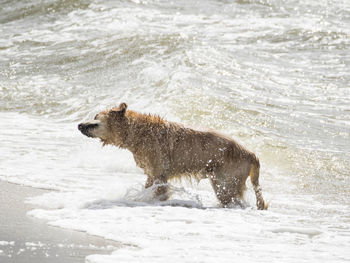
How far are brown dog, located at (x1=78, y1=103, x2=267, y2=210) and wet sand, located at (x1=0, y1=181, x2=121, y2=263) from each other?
4.59ft

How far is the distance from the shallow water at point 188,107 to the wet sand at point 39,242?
16 centimetres

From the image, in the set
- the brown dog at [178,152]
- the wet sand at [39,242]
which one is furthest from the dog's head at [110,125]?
the wet sand at [39,242]

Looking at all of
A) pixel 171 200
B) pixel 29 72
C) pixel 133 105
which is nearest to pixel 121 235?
pixel 171 200

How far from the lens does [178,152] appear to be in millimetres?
6555

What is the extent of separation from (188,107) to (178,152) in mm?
5231

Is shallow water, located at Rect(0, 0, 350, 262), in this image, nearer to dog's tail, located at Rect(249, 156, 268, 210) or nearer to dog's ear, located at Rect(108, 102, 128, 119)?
dog's tail, located at Rect(249, 156, 268, 210)

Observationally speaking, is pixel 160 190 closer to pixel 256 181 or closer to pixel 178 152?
pixel 178 152

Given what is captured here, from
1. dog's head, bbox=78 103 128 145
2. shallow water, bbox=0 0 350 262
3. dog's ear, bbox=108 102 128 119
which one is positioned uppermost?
dog's ear, bbox=108 102 128 119

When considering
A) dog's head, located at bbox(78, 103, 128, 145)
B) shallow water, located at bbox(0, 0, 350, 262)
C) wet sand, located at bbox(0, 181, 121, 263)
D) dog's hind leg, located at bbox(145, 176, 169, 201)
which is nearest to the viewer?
wet sand, located at bbox(0, 181, 121, 263)

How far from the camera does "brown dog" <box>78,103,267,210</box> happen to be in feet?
21.3

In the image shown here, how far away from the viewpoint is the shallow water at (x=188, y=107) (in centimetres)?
545

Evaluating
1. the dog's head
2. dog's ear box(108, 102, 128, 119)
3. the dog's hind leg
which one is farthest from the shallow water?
dog's ear box(108, 102, 128, 119)

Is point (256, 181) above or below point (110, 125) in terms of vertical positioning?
below

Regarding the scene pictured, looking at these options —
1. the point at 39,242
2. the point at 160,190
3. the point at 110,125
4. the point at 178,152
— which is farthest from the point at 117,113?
the point at 39,242
